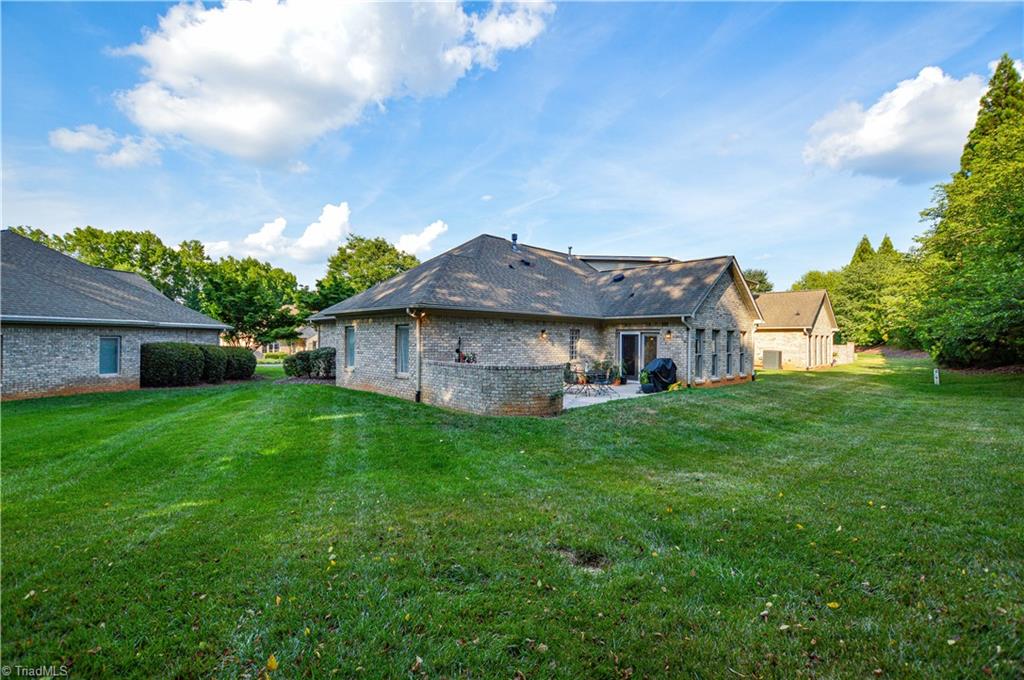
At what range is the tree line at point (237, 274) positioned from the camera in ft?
84.5

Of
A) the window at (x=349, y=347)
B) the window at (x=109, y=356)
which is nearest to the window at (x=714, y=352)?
the window at (x=349, y=347)

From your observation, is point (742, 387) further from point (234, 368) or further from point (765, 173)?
point (234, 368)

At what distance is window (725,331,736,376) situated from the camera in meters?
18.6

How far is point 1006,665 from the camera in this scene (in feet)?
8.21

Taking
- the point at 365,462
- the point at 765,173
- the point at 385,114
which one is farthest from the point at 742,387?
the point at 385,114

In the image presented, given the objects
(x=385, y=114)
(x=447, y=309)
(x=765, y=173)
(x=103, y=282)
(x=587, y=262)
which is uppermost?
(x=385, y=114)

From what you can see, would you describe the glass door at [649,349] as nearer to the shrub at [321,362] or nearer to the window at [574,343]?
the window at [574,343]

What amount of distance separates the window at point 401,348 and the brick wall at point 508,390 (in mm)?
2865

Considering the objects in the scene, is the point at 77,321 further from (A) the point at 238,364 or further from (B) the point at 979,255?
(B) the point at 979,255

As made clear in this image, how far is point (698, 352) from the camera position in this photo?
54.9 feet

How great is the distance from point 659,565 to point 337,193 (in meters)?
22.0

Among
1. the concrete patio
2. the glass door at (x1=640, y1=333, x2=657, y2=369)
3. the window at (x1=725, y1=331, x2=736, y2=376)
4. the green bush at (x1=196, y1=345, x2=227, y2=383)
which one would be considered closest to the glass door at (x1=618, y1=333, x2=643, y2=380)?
the glass door at (x1=640, y1=333, x2=657, y2=369)

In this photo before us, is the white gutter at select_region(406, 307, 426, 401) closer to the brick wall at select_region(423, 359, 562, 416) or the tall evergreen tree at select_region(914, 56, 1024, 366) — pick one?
the brick wall at select_region(423, 359, 562, 416)
